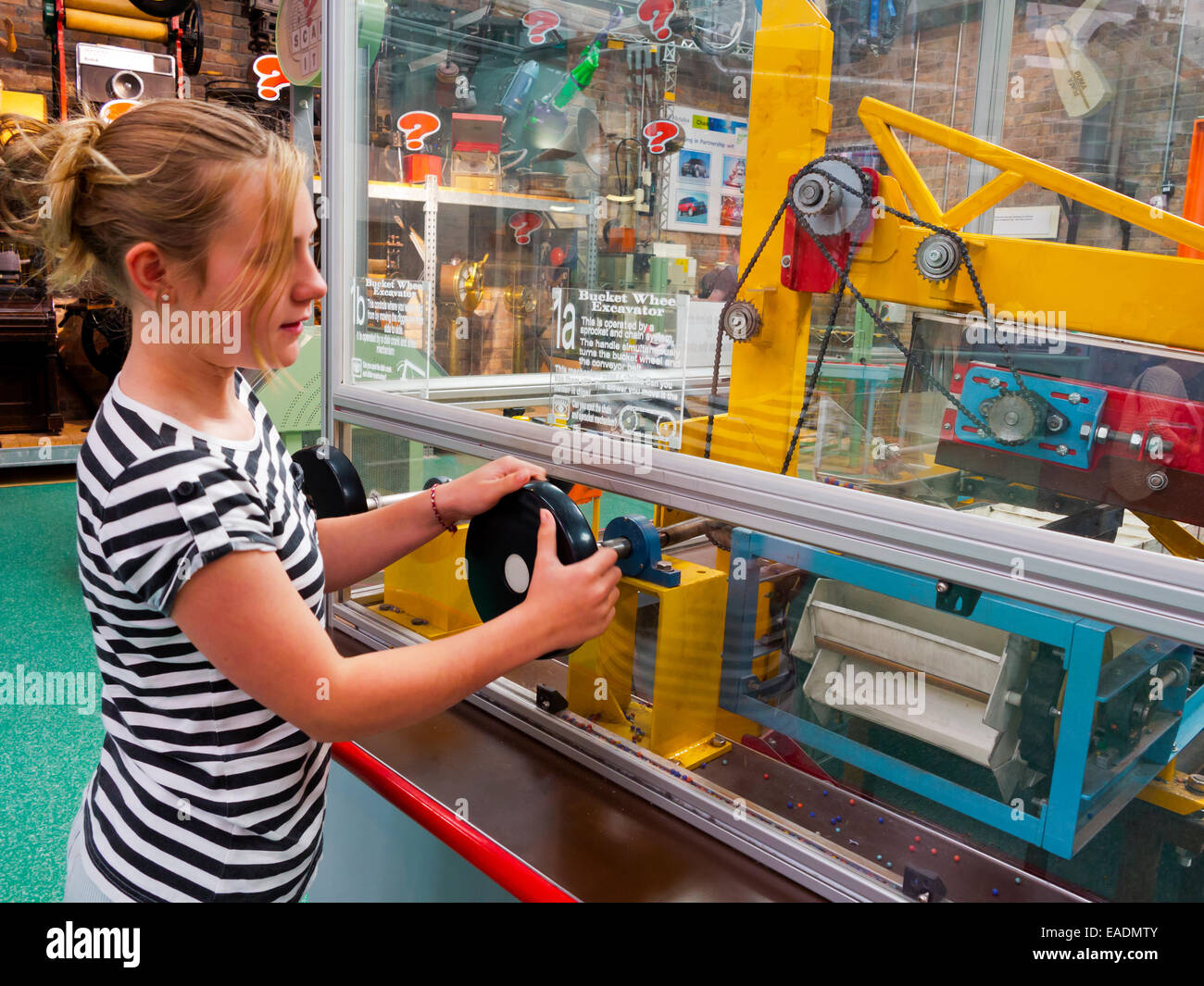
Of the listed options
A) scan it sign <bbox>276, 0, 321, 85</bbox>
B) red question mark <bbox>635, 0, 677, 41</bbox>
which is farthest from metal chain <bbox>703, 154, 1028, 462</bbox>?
scan it sign <bbox>276, 0, 321, 85</bbox>

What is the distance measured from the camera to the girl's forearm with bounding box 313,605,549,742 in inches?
35.9

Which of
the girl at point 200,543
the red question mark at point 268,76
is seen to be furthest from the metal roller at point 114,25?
the girl at point 200,543

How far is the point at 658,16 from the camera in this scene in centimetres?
153

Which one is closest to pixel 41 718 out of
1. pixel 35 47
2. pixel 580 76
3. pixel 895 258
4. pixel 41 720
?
pixel 41 720

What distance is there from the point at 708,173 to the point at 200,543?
1013mm

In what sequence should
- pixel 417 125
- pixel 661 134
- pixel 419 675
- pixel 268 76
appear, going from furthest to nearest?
pixel 268 76 → pixel 417 125 → pixel 661 134 → pixel 419 675

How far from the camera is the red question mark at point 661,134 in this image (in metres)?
1.56

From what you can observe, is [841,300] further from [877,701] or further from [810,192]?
[877,701]

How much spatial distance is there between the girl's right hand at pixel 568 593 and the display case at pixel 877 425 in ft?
0.20

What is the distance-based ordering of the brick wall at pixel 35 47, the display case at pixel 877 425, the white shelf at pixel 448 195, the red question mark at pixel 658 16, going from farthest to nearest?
1. the brick wall at pixel 35 47
2. the white shelf at pixel 448 195
3. the red question mark at pixel 658 16
4. the display case at pixel 877 425

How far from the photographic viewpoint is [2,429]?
19.5 ft

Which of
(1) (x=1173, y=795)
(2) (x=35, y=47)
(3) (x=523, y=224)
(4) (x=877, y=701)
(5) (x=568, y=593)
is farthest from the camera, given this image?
(2) (x=35, y=47)

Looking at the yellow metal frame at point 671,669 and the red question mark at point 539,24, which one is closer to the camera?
the yellow metal frame at point 671,669

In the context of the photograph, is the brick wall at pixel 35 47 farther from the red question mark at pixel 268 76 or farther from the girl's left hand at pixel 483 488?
the girl's left hand at pixel 483 488
